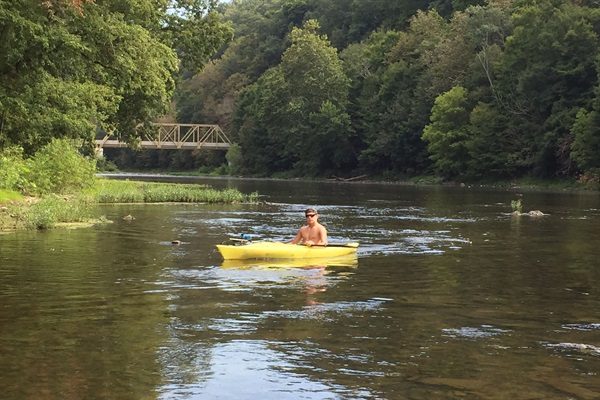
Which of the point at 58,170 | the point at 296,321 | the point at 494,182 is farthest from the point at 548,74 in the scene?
the point at 296,321

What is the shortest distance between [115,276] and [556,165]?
63115 millimetres

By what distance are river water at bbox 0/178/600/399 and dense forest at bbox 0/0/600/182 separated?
4.69 meters

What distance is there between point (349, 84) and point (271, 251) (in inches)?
3270

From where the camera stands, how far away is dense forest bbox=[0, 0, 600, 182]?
2275 cm

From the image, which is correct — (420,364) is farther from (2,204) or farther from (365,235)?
(2,204)

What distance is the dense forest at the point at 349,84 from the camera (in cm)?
2275

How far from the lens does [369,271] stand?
61.5 feet

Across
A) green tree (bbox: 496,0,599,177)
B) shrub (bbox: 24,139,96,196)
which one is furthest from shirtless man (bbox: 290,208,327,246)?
green tree (bbox: 496,0,599,177)

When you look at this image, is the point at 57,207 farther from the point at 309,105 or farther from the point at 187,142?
the point at 187,142

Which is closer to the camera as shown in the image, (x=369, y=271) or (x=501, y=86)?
(x=369, y=271)

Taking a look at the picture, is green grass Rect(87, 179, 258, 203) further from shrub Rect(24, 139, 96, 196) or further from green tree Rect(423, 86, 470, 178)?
green tree Rect(423, 86, 470, 178)

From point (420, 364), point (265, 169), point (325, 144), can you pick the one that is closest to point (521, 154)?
point (325, 144)

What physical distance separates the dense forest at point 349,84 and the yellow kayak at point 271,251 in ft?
20.0

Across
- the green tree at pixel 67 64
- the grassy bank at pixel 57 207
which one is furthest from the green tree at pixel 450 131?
the green tree at pixel 67 64
